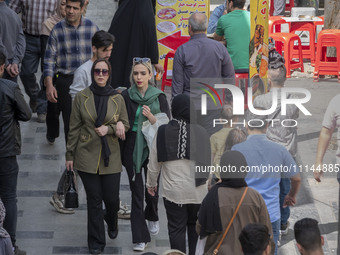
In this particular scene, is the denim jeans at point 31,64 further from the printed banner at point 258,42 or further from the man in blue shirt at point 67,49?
the printed banner at point 258,42

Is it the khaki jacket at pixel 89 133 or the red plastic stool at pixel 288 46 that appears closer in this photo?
the khaki jacket at pixel 89 133

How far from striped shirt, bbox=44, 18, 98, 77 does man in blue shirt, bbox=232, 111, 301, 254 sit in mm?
2546

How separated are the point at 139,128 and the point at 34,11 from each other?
3.80 m

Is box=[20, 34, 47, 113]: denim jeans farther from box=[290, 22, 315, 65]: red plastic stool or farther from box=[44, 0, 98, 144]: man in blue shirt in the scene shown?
box=[290, 22, 315, 65]: red plastic stool

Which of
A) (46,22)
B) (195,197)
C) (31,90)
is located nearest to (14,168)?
(195,197)

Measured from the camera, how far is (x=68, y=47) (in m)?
9.22

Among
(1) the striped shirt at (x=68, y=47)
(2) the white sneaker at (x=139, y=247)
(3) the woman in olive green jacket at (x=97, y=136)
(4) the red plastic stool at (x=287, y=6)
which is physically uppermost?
(1) the striped shirt at (x=68, y=47)

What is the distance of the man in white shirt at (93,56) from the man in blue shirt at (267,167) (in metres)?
1.89

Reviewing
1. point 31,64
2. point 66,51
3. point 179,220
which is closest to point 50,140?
point 31,64

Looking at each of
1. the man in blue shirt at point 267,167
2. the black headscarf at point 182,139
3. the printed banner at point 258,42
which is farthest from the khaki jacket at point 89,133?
the printed banner at point 258,42

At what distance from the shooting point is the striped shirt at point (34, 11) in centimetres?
1141

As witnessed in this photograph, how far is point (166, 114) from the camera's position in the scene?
326 inches

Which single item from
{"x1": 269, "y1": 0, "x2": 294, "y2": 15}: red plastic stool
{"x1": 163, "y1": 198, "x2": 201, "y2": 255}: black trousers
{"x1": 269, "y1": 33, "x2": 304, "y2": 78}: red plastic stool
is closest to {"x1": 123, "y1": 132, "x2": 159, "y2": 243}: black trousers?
{"x1": 163, "y1": 198, "x2": 201, "y2": 255}: black trousers

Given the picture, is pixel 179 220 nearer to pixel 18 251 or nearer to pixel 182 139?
pixel 182 139
